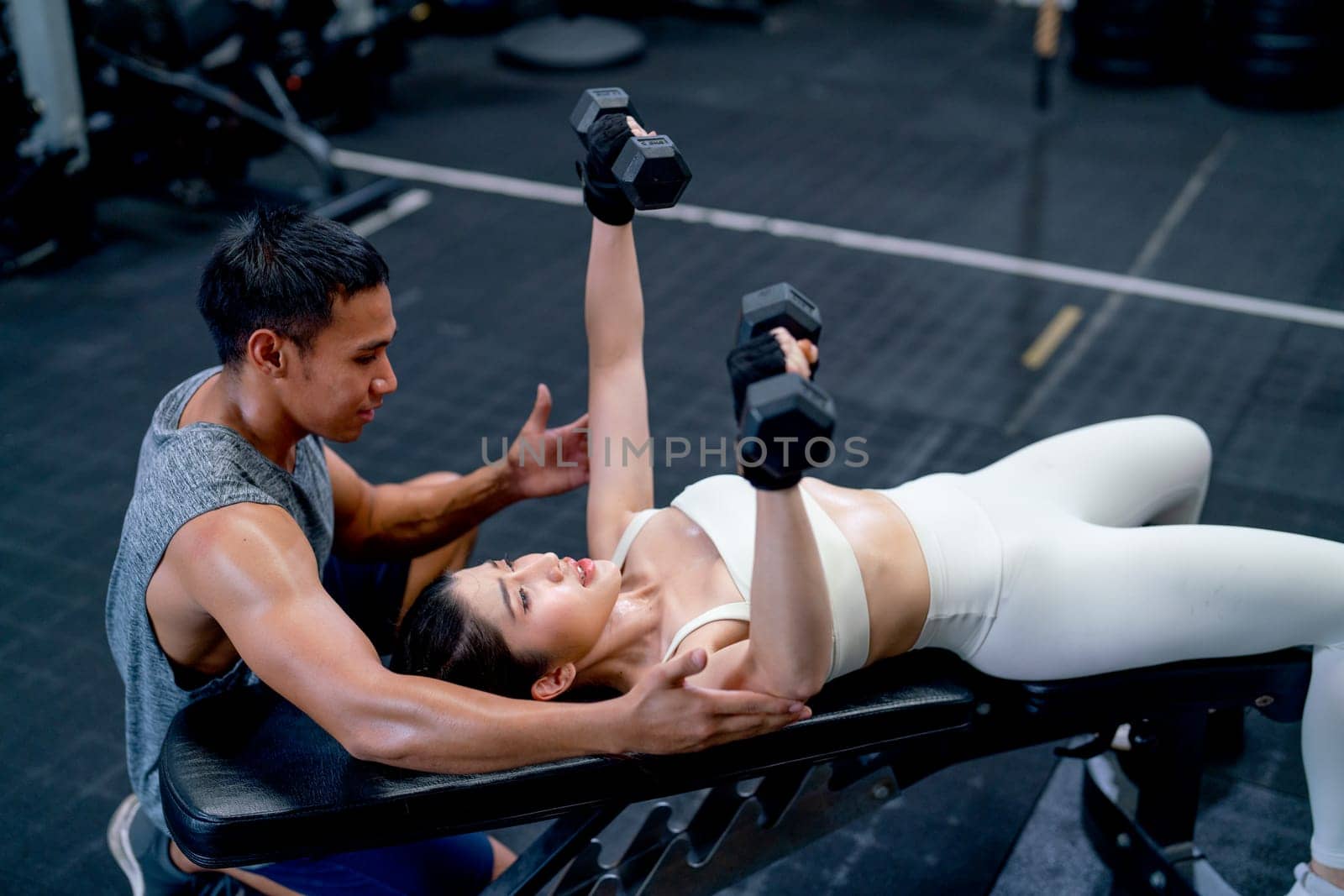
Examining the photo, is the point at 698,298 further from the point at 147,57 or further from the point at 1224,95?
the point at 1224,95

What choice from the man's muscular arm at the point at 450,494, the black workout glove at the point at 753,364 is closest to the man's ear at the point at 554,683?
the man's muscular arm at the point at 450,494

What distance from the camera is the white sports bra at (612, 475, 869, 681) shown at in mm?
1716

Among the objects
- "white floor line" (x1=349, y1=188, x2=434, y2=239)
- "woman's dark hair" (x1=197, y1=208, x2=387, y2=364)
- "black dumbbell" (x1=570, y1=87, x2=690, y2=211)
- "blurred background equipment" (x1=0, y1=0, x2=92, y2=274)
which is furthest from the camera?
"white floor line" (x1=349, y1=188, x2=434, y2=239)

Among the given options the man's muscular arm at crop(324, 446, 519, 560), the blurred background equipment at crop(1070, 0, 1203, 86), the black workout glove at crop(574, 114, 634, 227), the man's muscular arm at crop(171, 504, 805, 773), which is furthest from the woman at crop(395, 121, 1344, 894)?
the blurred background equipment at crop(1070, 0, 1203, 86)

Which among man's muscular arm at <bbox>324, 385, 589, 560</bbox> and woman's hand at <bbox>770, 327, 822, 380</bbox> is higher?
woman's hand at <bbox>770, 327, 822, 380</bbox>

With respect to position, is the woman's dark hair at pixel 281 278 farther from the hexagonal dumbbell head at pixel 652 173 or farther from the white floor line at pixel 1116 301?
the white floor line at pixel 1116 301

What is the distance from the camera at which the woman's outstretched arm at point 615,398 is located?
6.68ft

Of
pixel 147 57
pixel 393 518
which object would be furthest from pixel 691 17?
pixel 393 518

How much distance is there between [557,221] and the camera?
4699mm

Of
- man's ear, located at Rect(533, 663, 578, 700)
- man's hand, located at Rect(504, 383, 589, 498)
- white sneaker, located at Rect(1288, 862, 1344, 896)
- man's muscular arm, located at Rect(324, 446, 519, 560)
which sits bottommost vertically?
white sneaker, located at Rect(1288, 862, 1344, 896)

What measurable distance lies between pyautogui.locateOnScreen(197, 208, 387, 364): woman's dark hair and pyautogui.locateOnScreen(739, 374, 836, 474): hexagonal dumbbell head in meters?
0.62

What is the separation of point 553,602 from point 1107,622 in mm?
769

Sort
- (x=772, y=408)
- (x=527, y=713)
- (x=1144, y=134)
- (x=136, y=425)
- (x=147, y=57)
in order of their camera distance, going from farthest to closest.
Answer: (x=1144, y=134) → (x=147, y=57) → (x=136, y=425) → (x=527, y=713) → (x=772, y=408)

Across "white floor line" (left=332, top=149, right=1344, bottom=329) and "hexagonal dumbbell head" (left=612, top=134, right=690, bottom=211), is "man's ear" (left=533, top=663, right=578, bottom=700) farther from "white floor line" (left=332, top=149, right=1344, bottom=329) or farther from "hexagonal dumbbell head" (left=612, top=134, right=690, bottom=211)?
"white floor line" (left=332, top=149, right=1344, bottom=329)
